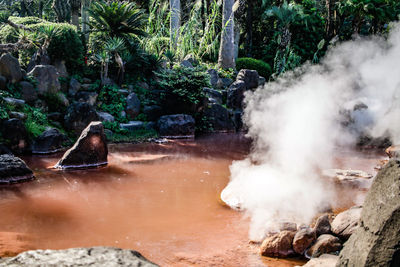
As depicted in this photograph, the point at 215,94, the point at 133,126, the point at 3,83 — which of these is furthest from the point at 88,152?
the point at 215,94

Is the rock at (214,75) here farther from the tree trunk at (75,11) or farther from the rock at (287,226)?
the rock at (287,226)

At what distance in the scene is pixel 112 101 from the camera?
11.3m

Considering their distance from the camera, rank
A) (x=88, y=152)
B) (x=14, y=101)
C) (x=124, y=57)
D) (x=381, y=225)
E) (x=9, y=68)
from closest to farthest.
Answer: (x=381, y=225), (x=88, y=152), (x=14, y=101), (x=9, y=68), (x=124, y=57)

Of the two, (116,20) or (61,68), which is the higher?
(116,20)

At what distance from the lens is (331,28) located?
20.7m

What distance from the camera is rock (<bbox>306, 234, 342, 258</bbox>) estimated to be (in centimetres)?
376

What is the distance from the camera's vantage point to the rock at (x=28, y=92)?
933 centimetres

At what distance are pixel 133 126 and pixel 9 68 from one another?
373 cm

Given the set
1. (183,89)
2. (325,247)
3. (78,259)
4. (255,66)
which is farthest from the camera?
(255,66)

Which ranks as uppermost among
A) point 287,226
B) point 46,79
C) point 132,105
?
point 46,79

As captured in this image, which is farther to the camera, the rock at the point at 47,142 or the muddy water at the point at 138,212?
the rock at the point at 47,142

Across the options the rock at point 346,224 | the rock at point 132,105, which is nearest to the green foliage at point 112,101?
the rock at point 132,105

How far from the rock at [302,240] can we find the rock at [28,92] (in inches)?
319

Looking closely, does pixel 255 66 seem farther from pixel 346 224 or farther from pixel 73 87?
pixel 346 224
